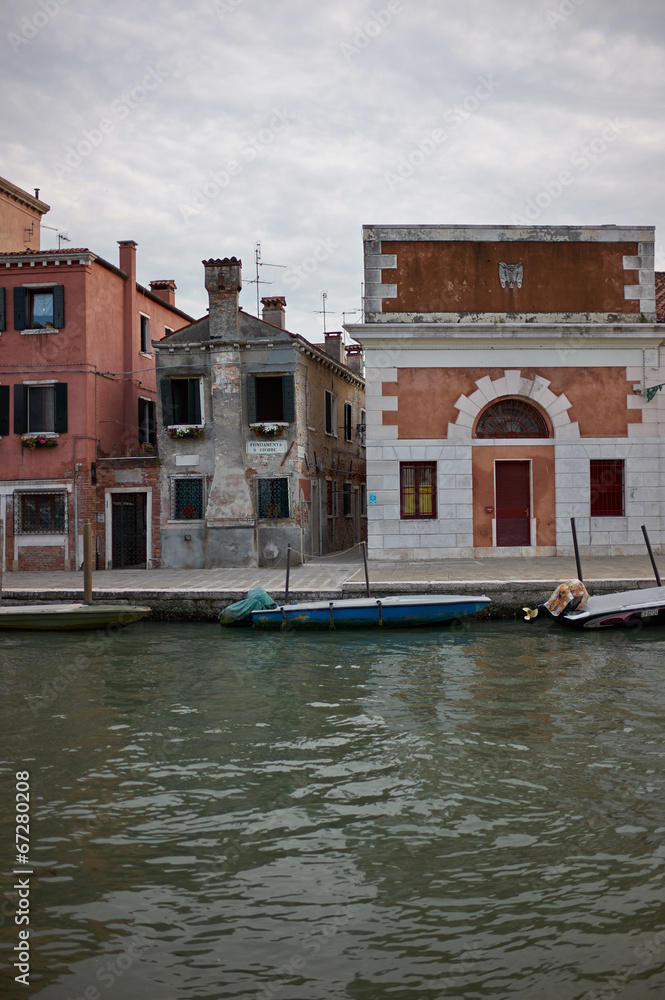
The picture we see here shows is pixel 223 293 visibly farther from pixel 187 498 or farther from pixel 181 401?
pixel 187 498

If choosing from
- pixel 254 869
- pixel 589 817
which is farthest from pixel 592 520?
pixel 254 869

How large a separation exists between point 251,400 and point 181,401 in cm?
196

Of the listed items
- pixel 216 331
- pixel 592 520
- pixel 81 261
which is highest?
pixel 81 261

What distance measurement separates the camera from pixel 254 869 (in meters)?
5.11

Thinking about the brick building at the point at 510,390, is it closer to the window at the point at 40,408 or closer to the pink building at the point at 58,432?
the pink building at the point at 58,432

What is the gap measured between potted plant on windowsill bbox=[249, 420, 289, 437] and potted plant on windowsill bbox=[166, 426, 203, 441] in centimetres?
129

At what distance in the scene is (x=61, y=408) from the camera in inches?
787

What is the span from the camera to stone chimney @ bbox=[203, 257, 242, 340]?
1992 cm

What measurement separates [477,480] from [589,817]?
42.3ft

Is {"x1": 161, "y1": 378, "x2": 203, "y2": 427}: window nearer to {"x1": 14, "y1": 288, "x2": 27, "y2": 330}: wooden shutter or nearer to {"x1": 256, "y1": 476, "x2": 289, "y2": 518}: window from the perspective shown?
{"x1": 256, "y1": 476, "x2": 289, "y2": 518}: window

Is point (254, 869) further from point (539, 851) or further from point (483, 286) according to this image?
point (483, 286)

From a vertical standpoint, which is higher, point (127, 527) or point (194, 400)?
point (194, 400)

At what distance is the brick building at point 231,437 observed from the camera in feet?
64.7

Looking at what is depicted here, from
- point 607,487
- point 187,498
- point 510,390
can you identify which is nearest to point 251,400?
point 187,498
